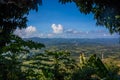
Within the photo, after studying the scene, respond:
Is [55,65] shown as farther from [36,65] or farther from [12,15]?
[12,15]

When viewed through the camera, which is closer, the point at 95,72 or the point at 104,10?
the point at 95,72

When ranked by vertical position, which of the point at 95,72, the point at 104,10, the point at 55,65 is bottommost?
the point at 95,72

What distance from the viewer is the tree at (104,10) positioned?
19333 millimetres

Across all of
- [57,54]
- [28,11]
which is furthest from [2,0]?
[57,54]

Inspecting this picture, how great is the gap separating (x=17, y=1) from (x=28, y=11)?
6957 mm

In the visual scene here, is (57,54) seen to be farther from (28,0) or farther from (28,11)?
(28,11)

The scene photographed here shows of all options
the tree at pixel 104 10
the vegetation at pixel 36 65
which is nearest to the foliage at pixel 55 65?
the vegetation at pixel 36 65

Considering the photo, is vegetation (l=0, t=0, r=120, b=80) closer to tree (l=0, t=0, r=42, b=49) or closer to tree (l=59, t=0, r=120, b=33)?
tree (l=0, t=0, r=42, b=49)

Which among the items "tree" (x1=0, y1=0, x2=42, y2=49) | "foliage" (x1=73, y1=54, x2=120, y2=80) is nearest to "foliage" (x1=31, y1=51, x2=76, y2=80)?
"foliage" (x1=73, y1=54, x2=120, y2=80)

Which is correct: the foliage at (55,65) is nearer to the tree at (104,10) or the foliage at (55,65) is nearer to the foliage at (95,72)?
the foliage at (95,72)

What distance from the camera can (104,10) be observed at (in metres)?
21.4

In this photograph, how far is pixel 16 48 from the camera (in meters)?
6.24

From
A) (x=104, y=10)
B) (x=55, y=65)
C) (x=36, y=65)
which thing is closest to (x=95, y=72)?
(x=55, y=65)

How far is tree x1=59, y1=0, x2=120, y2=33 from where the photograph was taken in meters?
19.3
